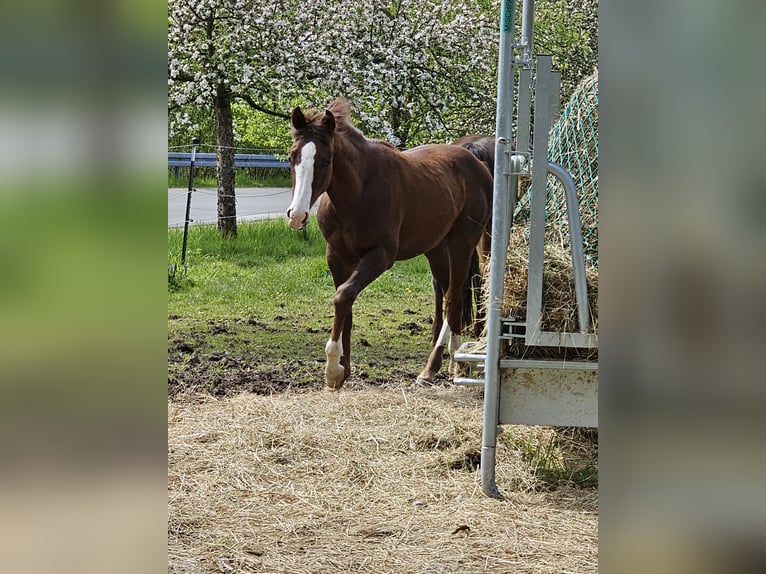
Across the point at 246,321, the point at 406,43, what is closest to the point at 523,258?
the point at 246,321

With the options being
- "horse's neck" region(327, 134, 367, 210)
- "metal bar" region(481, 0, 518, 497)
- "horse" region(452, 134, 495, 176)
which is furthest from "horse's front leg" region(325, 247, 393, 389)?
"horse" region(452, 134, 495, 176)

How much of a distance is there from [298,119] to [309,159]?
0.90 ft

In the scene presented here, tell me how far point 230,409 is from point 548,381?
234cm

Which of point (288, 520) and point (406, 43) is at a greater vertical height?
point (406, 43)

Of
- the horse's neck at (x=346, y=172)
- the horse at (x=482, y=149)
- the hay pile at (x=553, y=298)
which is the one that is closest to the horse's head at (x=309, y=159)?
the horse's neck at (x=346, y=172)

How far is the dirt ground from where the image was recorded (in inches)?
131

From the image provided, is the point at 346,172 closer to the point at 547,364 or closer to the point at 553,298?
the point at 553,298

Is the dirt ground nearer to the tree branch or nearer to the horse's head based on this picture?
the horse's head

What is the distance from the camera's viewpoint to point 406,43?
12.7m

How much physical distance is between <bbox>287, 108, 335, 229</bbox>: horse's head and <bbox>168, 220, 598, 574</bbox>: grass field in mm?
1306

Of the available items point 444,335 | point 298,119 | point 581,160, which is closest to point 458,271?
point 444,335
